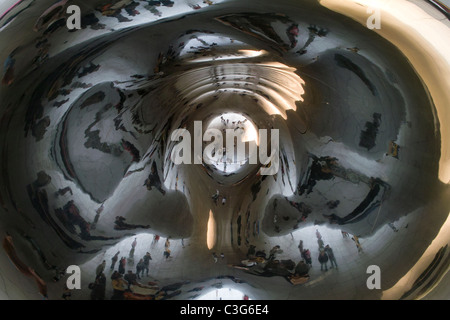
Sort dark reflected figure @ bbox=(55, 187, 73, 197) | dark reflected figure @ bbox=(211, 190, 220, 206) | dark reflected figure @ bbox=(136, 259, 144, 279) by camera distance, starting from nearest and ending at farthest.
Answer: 1. dark reflected figure @ bbox=(55, 187, 73, 197)
2. dark reflected figure @ bbox=(136, 259, 144, 279)
3. dark reflected figure @ bbox=(211, 190, 220, 206)

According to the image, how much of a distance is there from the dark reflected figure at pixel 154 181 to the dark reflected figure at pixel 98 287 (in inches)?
11.6

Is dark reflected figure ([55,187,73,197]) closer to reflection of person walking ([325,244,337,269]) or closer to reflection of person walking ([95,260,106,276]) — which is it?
reflection of person walking ([95,260,106,276])

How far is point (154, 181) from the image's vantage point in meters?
1.19

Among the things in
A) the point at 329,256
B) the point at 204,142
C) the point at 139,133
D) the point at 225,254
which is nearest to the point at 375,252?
the point at 329,256

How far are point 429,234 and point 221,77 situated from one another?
30.7 inches

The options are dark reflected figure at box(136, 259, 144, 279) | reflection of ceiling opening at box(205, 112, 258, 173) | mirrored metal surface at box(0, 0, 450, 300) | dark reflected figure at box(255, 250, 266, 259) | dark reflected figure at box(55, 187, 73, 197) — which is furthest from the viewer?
reflection of ceiling opening at box(205, 112, 258, 173)

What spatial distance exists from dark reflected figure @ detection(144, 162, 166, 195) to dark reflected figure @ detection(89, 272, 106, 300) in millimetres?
296

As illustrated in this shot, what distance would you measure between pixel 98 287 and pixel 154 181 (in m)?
0.35

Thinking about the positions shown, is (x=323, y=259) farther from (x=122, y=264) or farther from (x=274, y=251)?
(x=122, y=264)

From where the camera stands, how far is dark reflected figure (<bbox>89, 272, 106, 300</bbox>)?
3.06 ft

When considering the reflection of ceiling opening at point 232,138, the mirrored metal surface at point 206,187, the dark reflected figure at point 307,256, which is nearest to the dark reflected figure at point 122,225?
the mirrored metal surface at point 206,187

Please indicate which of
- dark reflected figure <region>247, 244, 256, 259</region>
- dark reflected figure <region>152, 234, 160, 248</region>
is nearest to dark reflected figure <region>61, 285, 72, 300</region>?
dark reflected figure <region>152, 234, 160, 248</region>

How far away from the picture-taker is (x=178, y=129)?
1381 mm
